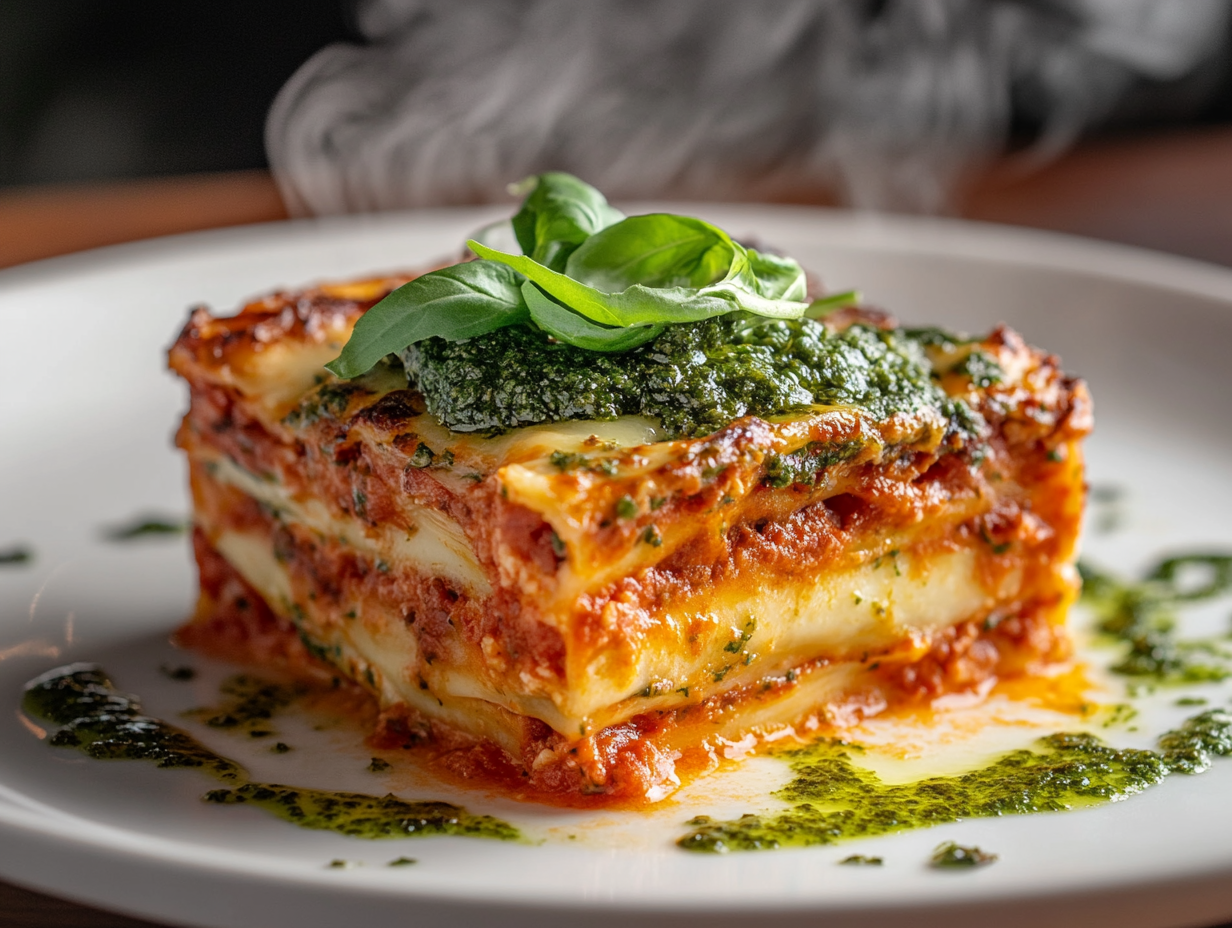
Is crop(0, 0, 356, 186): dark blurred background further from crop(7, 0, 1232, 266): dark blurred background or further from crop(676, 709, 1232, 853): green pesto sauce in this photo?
crop(676, 709, 1232, 853): green pesto sauce

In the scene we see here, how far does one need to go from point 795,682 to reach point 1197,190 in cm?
523

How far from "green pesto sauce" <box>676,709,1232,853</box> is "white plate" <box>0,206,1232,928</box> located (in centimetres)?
5

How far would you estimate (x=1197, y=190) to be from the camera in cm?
704

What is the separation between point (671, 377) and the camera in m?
2.72

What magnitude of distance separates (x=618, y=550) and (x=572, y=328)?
1.66ft

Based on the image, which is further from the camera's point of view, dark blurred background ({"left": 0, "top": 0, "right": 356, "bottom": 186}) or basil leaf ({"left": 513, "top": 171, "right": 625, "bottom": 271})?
dark blurred background ({"left": 0, "top": 0, "right": 356, "bottom": 186})

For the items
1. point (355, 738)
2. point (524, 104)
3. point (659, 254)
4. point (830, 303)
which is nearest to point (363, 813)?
point (355, 738)

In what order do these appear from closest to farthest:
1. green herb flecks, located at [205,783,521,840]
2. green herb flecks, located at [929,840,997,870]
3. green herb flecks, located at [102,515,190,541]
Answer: green herb flecks, located at [929,840,997,870], green herb flecks, located at [205,783,521,840], green herb flecks, located at [102,515,190,541]

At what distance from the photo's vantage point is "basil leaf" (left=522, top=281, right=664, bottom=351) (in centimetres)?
271

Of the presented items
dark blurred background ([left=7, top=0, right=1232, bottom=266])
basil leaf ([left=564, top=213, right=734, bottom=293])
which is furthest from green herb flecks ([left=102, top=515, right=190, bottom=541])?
dark blurred background ([left=7, top=0, right=1232, bottom=266])

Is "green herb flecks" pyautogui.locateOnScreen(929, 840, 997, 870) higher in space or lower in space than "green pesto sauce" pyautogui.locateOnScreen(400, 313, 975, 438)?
lower

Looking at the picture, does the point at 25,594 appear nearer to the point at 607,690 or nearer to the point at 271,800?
the point at 271,800

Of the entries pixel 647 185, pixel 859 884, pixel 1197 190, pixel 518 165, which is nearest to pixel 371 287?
pixel 859 884

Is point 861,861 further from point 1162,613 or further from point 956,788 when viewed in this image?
point 1162,613
